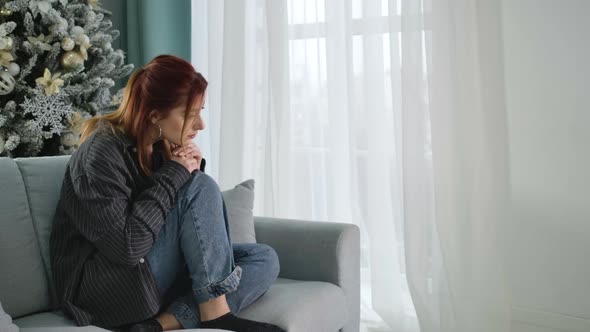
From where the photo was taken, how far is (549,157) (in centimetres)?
238

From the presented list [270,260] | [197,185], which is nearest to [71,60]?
[197,185]

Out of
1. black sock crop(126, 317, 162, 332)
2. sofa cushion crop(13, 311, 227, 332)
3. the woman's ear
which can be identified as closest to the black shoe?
black sock crop(126, 317, 162, 332)

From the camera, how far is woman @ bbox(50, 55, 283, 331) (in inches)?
60.2

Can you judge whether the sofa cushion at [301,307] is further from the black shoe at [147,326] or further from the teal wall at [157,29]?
the teal wall at [157,29]

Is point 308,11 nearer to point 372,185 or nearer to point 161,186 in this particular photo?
point 372,185

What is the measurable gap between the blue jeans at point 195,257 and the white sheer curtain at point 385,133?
104cm

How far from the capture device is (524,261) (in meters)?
2.47

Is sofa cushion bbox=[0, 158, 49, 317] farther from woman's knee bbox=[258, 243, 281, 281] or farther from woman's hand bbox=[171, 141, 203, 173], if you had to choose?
woman's knee bbox=[258, 243, 281, 281]

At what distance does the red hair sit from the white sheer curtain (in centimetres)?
105

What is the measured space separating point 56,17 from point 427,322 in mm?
1979

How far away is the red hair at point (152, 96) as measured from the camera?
1.66 metres

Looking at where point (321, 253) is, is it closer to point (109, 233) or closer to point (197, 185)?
point (197, 185)

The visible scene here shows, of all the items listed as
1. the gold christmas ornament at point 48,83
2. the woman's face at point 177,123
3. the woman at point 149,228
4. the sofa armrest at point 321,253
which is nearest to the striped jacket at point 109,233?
the woman at point 149,228

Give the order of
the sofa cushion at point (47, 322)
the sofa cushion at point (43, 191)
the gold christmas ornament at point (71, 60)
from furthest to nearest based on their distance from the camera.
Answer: the gold christmas ornament at point (71, 60)
the sofa cushion at point (43, 191)
the sofa cushion at point (47, 322)
